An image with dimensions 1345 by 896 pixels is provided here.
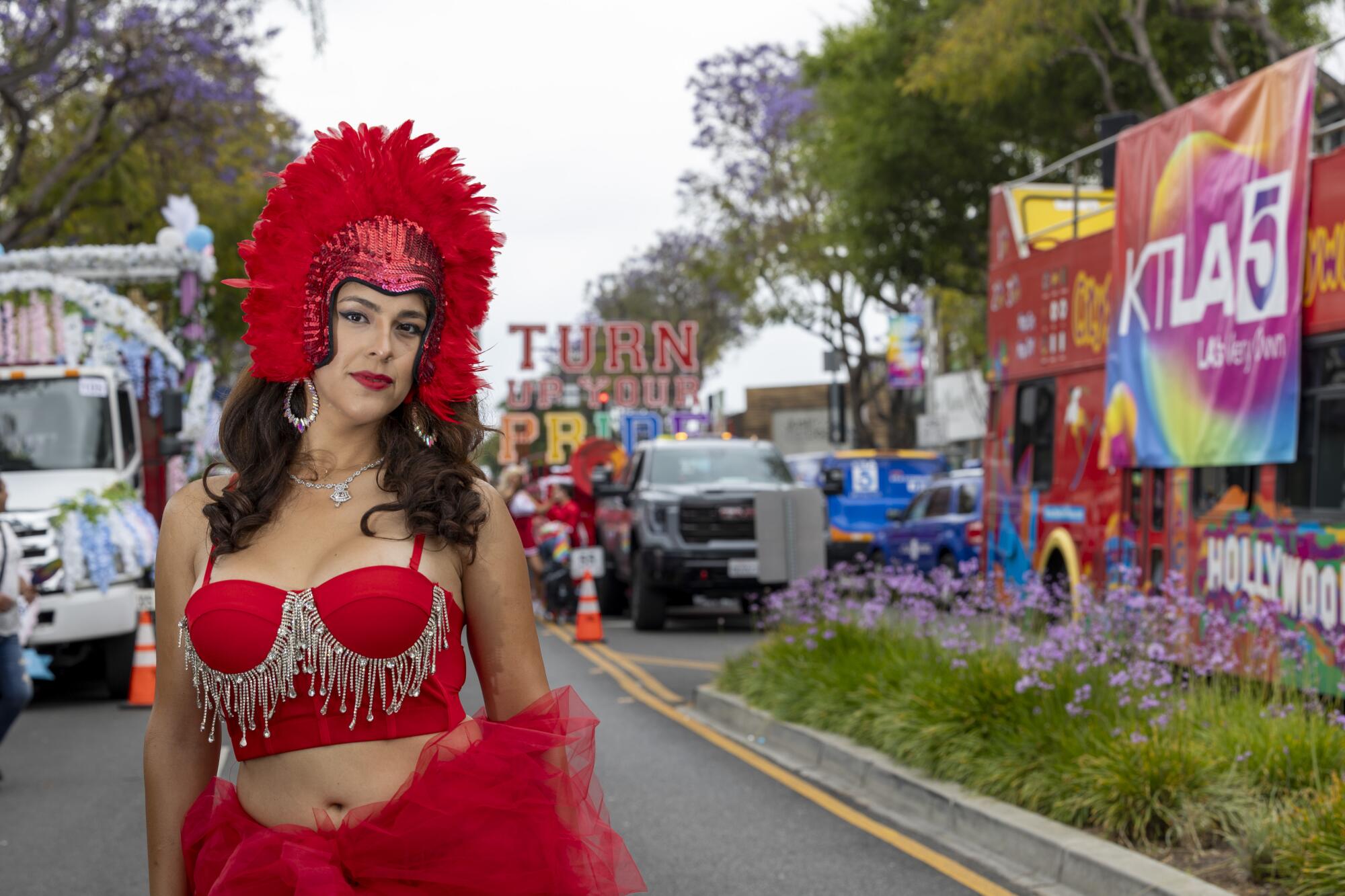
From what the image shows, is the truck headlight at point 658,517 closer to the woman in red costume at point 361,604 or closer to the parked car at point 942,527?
the parked car at point 942,527

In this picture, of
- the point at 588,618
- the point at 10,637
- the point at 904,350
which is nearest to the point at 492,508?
the point at 10,637

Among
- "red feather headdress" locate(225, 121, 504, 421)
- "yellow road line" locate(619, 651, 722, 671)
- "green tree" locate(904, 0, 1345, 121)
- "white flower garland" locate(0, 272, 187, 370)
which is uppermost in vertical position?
"green tree" locate(904, 0, 1345, 121)

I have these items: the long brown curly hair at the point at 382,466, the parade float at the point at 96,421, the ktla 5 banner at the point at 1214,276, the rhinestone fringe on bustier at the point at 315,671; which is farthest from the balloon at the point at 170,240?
the rhinestone fringe on bustier at the point at 315,671

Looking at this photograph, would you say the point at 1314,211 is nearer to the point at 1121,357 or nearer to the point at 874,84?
the point at 1121,357

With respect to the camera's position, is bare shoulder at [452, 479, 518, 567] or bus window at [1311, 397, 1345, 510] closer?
bare shoulder at [452, 479, 518, 567]

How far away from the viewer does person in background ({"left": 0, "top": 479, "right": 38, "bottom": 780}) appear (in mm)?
9109

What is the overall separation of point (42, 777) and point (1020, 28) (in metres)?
17.6

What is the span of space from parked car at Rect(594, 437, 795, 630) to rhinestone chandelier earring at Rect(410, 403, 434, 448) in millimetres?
15005

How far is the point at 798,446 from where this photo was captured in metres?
88.3

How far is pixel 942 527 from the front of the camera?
21.1m

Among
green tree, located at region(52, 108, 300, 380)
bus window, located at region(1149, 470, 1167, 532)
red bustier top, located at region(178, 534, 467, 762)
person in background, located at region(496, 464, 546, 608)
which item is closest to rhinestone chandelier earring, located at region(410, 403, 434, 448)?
red bustier top, located at region(178, 534, 467, 762)

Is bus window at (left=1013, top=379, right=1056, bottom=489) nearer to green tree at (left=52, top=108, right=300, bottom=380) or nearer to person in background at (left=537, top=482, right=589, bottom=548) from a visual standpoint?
person in background at (left=537, top=482, right=589, bottom=548)

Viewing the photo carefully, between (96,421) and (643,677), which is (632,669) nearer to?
(643,677)

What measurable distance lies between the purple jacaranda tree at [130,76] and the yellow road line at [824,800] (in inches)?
473
